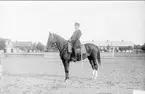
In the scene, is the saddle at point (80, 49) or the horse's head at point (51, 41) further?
the saddle at point (80, 49)

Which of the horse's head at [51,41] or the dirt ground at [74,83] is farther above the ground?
the horse's head at [51,41]

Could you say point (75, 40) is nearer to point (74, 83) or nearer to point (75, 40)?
point (75, 40)

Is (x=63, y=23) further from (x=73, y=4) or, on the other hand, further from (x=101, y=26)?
(x=101, y=26)

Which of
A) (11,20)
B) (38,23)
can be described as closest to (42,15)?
(38,23)

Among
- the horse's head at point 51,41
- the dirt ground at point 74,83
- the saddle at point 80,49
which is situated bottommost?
the dirt ground at point 74,83

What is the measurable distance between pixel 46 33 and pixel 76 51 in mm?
1275

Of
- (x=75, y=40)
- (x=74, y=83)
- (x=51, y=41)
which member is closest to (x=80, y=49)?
(x=75, y=40)

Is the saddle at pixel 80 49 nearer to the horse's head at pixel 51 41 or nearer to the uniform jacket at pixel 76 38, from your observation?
the uniform jacket at pixel 76 38

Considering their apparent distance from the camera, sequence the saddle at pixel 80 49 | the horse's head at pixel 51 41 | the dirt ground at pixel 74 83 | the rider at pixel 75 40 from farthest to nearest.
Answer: the saddle at pixel 80 49, the horse's head at pixel 51 41, the rider at pixel 75 40, the dirt ground at pixel 74 83

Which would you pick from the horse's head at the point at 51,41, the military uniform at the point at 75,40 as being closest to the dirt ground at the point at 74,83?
the military uniform at the point at 75,40

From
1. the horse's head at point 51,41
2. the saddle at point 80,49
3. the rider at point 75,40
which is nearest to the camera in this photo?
the rider at point 75,40

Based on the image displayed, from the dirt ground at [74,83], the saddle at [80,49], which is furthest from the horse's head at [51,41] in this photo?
the dirt ground at [74,83]

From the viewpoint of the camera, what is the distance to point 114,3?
450 centimetres

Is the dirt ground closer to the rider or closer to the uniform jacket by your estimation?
the rider
